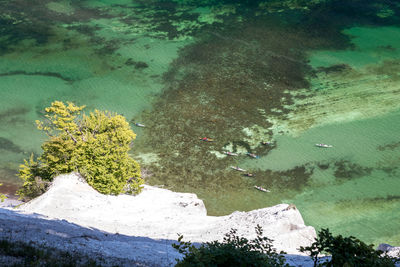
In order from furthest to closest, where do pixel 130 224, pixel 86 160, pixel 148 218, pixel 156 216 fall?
1. pixel 86 160
2. pixel 156 216
3. pixel 148 218
4. pixel 130 224

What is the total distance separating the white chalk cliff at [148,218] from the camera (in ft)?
69.7

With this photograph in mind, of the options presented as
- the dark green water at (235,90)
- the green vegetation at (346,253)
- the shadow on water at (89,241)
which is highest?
the green vegetation at (346,253)

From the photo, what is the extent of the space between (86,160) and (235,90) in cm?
2186

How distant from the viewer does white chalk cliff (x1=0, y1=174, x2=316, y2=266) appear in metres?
21.2

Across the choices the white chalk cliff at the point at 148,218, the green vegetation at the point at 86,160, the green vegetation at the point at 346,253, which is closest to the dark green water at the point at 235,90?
the white chalk cliff at the point at 148,218

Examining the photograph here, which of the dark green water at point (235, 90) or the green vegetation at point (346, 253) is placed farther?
the dark green water at point (235, 90)

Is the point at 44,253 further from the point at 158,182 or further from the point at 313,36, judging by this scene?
the point at 313,36

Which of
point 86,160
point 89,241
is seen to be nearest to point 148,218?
point 86,160

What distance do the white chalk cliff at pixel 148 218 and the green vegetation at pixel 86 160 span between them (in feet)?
2.28

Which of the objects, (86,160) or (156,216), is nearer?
(156,216)

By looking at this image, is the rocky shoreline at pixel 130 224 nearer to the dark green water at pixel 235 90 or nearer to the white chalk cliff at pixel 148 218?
the white chalk cliff at pixel 148 218

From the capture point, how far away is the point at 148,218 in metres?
25.6

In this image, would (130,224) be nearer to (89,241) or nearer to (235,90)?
(89,241)

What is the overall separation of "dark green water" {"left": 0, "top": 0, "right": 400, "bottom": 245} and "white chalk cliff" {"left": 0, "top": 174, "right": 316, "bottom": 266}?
411 centimetres
